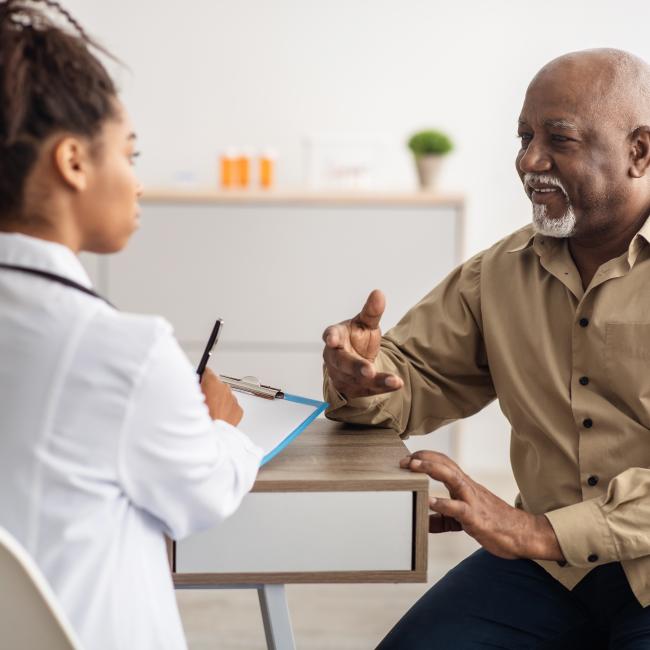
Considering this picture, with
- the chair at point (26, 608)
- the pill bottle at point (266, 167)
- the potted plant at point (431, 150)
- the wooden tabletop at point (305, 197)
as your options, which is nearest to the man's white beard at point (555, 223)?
the chair at point (26, 608)

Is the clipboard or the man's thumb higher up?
the man's thumb

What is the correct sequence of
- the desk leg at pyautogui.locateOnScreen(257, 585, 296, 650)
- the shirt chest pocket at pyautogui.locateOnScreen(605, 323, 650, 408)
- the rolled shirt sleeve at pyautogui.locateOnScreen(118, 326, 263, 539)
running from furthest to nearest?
the shirt chest pocket at pyautogui.locateOnScreen(605, 323, 650, 408) → the desk leg at pyautogui.locateOnScreen(257, 585, 296, 650) → the rolled shirt sleeve at pyautogui.locateOnScreen(118, 326, 263, 539)

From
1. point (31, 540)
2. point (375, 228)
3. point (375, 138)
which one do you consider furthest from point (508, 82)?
point (31, 540)

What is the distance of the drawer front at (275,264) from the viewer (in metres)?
4.04

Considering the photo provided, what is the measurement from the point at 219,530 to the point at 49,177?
50 centimetres

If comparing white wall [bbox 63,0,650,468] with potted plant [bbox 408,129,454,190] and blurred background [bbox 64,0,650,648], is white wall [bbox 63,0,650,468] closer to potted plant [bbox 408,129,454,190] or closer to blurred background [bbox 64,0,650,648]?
blurred background [bbox 64,0,650,648]

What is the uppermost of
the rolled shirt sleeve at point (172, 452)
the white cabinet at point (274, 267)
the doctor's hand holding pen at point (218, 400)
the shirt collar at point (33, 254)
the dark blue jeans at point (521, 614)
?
the shirt collar at point (33, 254)

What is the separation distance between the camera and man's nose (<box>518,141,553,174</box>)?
168 centimetres

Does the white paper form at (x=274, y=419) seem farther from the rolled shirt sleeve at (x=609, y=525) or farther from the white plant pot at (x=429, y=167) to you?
the white plant pot at (x=429, y=167)

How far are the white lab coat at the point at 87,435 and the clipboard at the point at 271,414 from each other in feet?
0.97

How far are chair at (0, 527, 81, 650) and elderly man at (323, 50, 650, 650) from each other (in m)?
0.68

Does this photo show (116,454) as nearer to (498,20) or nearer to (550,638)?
(550,638)

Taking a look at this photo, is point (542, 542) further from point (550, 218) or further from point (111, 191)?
point (111, 191)

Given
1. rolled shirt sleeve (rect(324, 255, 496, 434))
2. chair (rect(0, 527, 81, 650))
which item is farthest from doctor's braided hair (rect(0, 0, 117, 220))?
rolled shirt sleeve (rect(324, 255, 496, 434))
